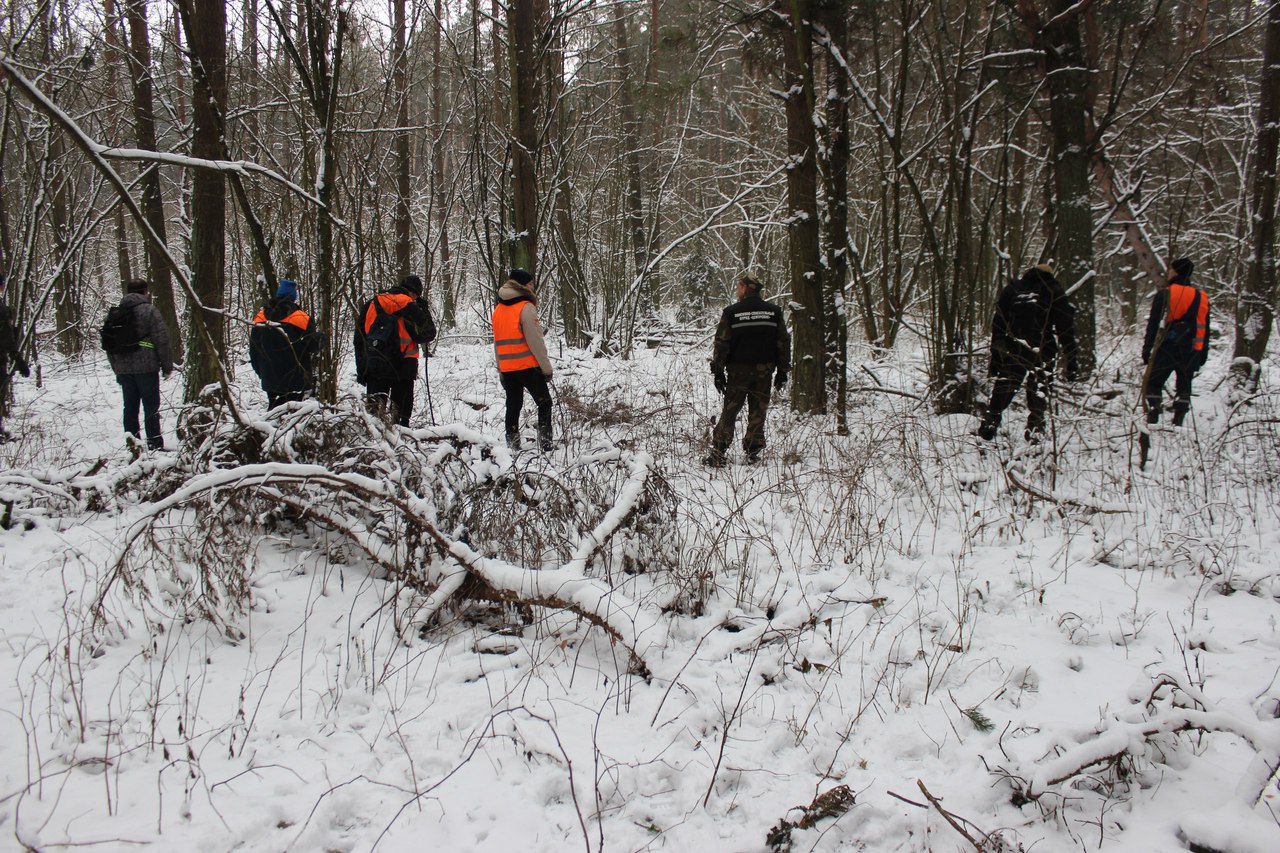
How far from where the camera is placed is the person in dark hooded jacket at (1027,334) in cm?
591

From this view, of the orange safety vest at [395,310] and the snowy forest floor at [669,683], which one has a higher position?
the orange safety vest at [395,310]

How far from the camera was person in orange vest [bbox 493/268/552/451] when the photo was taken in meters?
6.05

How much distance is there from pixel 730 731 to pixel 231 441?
145 inches

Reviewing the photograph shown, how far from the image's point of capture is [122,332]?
21.4 ft

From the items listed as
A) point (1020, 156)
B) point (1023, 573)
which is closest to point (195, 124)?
point (1023, 573)

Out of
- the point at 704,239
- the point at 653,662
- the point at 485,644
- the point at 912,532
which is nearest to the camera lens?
the point at 653,662

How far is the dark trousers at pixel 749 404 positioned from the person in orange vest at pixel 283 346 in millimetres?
3706

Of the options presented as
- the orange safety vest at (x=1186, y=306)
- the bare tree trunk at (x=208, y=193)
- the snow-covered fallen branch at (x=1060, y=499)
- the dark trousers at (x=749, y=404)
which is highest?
the bare tree trunk at (x=208, y=193)

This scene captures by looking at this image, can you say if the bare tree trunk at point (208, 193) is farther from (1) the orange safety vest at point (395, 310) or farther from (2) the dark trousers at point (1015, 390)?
(2) the dark trousers at point (1015, 390)

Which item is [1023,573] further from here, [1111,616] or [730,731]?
[730,731]

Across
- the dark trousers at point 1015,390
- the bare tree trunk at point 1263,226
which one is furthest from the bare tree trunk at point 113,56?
the bare tree trunk at point 1263,226

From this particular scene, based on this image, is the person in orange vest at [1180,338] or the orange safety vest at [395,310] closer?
the orange safety vest at [395,310]

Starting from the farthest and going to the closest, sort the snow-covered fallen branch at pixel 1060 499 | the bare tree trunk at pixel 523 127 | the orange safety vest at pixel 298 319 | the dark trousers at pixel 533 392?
the bare tree trunk at pixel 523 127 < the dark trousers at pixel 533 392 < the orange safety vest at pixel 298 319 < the snow-covered fallen branch at pixel 1060 499

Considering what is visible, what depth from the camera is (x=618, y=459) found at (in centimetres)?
378
